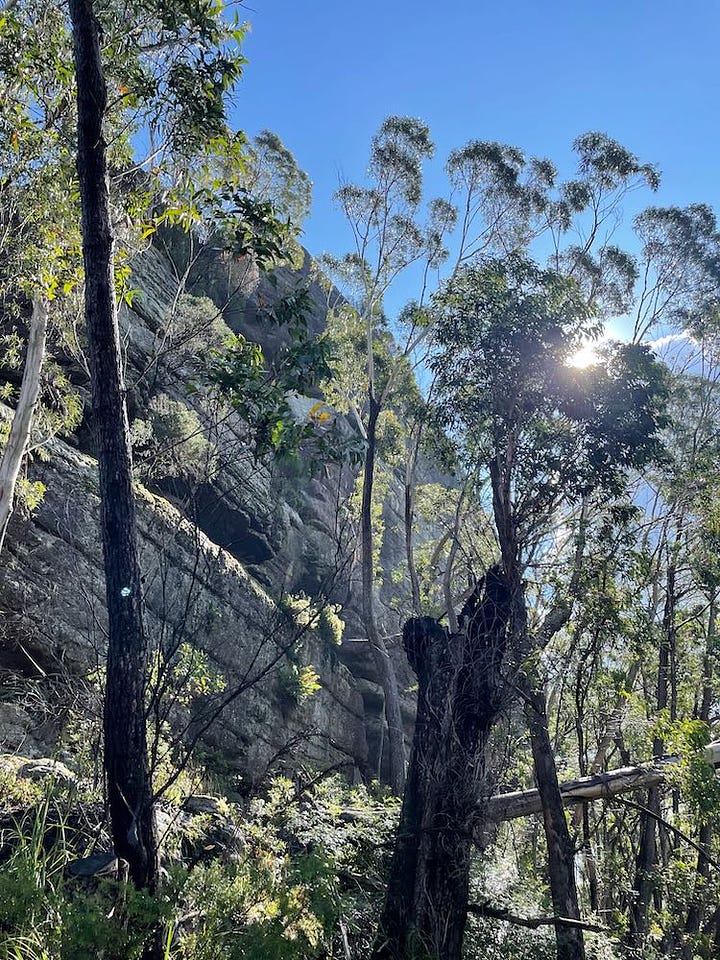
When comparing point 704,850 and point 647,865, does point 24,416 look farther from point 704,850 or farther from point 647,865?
point 647,865

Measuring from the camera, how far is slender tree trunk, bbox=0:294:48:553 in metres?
9.60

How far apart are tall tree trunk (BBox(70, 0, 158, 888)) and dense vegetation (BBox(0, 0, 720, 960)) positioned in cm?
2

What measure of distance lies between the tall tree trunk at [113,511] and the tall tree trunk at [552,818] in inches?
212

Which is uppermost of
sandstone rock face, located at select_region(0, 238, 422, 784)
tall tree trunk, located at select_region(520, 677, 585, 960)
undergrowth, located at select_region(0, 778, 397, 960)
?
sandstone rock face, located at select_region(0, 238, 422, 784)

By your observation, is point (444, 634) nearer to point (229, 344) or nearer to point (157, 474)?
point (157, 474)

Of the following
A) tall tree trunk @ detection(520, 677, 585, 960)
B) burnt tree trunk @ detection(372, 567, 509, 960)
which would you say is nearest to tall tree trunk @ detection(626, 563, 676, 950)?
tall tree trunk @ detection(520, 677, 585, 960)

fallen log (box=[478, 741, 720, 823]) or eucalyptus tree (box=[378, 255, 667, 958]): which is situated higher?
eucalyptus tree (box=[378, 255, 667, 958])

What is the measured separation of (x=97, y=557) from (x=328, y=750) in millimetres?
9522

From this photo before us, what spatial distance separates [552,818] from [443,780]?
2.30 meters

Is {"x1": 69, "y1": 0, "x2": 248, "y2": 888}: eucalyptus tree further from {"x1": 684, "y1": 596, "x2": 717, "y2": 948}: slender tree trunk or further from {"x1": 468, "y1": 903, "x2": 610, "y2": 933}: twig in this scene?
{"x1": 684, "y1": 596, "x2": 717, "y2": 948}: slender tree trunk

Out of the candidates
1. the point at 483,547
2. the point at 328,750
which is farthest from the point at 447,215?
the point at 328,750

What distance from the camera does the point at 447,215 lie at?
18078 millimetres

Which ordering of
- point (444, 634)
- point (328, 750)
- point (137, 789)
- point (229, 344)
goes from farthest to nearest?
point (328, 750) → point (444, 634) → point (229, 344) → point (137, 789)

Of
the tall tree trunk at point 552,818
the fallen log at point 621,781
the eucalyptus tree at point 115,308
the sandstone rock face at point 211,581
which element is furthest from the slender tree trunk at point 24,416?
the fallen log at point 621,781
